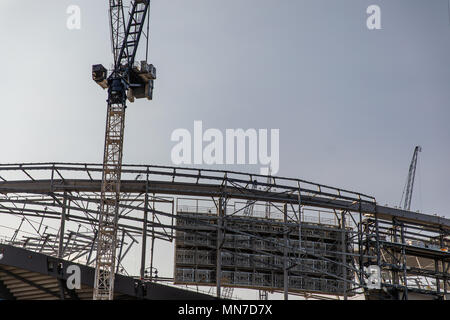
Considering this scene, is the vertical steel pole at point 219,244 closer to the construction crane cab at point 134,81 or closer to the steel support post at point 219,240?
the steel support post at point 219,240

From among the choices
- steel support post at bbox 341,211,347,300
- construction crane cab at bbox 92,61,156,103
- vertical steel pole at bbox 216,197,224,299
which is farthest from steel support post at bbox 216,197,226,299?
construction crane cab at bbox 92,61,156,103

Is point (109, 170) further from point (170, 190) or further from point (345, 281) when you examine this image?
point (345, 281)

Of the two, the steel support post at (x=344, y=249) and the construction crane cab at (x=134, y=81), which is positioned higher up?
the construction crane cab at (x=134, y=81)

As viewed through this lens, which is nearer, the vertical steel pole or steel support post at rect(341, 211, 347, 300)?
the vertical steel pole

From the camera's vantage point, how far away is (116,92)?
69.6 metres

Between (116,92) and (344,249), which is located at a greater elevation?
(116,92)

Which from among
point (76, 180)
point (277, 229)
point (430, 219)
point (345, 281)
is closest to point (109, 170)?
point (76, 180)

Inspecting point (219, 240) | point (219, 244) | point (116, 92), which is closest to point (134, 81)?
point (116, 92)

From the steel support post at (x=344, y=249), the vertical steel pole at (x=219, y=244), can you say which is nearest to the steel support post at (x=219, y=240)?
the vertical steel pole at (x=219, y=244)

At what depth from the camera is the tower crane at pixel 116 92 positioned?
63.2 metres

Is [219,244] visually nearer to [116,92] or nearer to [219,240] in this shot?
[219,240]

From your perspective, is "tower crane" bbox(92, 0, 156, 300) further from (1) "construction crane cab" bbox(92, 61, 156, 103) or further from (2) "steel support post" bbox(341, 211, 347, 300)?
(2) "steel support post" bbox(341, 211, 347, 300)

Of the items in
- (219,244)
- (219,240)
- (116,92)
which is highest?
(116,92)

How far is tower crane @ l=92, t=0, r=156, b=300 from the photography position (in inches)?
2486
